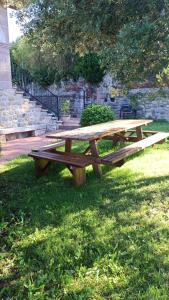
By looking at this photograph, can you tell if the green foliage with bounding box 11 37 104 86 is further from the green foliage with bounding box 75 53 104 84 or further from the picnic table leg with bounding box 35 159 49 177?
the picnic table leg with bounding box 35 159 49 177

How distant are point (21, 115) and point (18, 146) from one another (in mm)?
2140

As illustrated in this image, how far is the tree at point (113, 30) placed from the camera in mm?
3439

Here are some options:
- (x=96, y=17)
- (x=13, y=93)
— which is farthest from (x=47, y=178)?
(x=13, y=93)

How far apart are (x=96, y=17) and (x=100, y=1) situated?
7.8 inches

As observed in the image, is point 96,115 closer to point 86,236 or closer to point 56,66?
point 56,66

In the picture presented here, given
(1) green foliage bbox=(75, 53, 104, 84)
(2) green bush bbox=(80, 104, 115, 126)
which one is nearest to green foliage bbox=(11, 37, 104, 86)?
(1) green foliage bbox=(75, 53, 104, 84)

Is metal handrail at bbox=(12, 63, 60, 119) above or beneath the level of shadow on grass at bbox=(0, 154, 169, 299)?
above

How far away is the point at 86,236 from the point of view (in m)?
3.25

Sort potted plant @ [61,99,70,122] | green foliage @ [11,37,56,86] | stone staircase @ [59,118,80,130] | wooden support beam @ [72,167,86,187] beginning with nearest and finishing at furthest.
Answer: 1. wooden support beam @ [72,167,86,187]
2. stone staircase @ [59,118,80,130]
3. potted plant @ [61,99,70,122]
4. green foliage @ [11,37,56,86]

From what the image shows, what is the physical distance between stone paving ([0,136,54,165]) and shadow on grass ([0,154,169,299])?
7.24 feet

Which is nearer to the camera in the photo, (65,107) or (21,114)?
(21,114)

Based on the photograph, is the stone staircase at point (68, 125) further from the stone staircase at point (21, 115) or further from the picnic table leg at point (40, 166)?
the picnic table leg at point (40, 166)

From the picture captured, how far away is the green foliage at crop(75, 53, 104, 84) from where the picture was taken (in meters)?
13.3

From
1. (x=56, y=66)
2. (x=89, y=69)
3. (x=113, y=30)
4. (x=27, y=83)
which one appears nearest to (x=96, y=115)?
(x=89, y=69)
